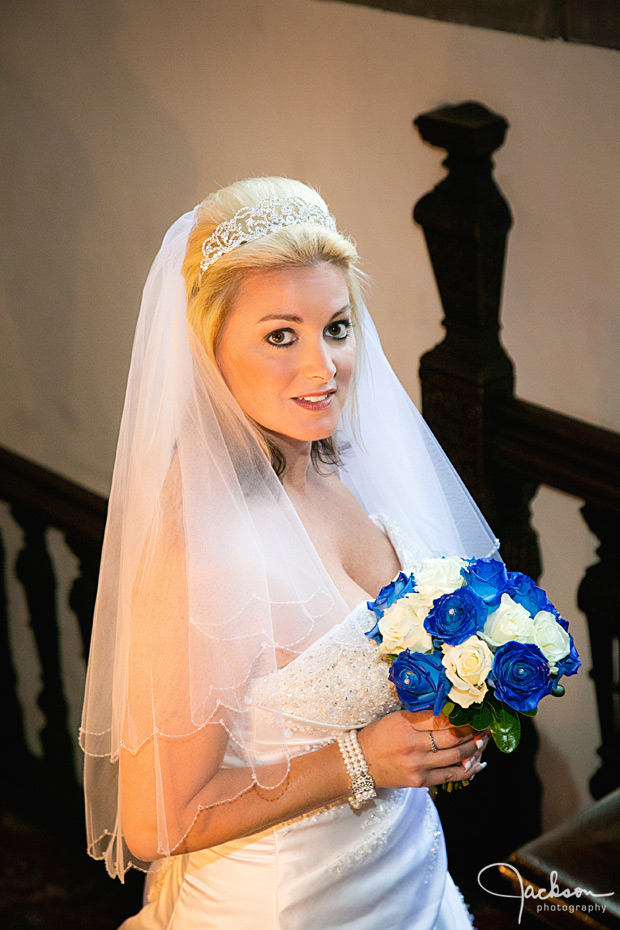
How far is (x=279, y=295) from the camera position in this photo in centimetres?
185

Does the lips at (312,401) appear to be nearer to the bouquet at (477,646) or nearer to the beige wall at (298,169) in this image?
the bouquet at (477,646)

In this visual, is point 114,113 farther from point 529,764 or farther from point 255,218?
point 529,764

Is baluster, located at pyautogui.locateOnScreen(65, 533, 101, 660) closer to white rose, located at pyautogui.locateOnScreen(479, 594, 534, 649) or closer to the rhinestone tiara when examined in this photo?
the rhinestone tiara

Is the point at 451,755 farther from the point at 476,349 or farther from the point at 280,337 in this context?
the point at 476,349

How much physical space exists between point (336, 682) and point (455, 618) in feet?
1.06

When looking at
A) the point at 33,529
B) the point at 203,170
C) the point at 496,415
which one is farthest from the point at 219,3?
the point at 33,529

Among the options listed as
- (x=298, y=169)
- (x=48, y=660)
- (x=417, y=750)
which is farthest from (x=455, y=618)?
(x=48, y=660)

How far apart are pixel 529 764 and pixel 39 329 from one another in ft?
7.37

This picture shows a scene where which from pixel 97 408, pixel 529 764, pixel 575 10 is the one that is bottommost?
pixel 529 764

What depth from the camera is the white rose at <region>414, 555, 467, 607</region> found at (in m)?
1.74

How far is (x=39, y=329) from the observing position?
13.1 ft

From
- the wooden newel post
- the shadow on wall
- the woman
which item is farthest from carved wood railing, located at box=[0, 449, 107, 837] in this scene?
the woman

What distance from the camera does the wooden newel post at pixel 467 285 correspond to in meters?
2.50

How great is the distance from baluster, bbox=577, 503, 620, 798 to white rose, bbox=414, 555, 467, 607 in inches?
37.5
